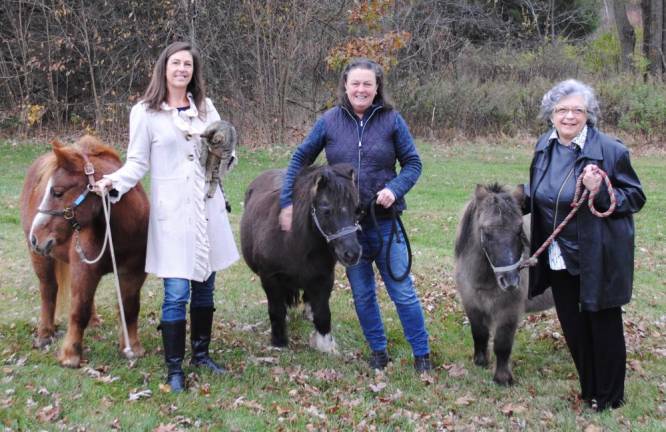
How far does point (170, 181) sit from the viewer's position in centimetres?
445

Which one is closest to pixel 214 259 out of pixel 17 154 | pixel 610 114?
pixel 17 154

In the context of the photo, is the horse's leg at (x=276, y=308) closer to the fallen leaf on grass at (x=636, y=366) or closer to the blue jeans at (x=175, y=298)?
the blue jeans at (x=175, y=298)

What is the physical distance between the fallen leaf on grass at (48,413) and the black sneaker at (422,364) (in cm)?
262

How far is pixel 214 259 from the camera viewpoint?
485 cm

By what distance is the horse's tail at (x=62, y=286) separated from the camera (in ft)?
18.1

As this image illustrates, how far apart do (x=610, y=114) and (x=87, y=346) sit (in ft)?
70.0

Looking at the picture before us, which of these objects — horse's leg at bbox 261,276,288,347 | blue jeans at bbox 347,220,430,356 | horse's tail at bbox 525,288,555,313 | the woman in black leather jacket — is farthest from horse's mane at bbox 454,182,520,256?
horse's leg at bbox 261,276,288,347

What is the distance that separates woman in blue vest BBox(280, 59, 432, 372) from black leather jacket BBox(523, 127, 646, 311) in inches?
48.4

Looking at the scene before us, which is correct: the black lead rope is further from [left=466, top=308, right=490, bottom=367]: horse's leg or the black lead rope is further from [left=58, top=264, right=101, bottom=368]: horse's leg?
[left=58, top=264, right=101, bottom=368]: horse's leg

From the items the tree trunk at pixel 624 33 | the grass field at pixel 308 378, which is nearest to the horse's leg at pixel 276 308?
the grass field at pixel 308 378

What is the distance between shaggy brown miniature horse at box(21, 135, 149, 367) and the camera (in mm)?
4438

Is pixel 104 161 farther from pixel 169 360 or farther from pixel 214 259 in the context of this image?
pixel 169 360

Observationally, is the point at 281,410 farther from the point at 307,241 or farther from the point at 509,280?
the point at 509,280

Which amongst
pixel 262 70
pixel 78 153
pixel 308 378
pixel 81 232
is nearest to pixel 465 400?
pixel 308 378
